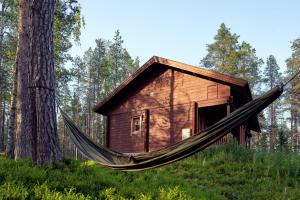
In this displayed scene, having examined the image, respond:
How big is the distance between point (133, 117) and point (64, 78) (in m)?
9.77

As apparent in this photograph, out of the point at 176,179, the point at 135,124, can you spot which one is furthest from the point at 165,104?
the point at 176,179

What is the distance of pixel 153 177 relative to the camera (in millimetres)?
7379

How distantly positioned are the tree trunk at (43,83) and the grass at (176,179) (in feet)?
1.19

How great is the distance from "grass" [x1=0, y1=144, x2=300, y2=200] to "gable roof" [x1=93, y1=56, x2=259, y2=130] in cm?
241

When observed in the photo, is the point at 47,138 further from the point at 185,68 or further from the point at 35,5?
the point at 185,68

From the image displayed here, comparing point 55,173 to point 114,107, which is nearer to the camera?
point 55,173

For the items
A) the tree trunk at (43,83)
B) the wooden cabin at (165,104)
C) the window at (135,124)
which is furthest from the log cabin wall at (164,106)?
the tree trunk at (43,83)

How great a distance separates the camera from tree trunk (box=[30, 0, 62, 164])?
575 centimetres

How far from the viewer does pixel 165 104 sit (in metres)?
14.9

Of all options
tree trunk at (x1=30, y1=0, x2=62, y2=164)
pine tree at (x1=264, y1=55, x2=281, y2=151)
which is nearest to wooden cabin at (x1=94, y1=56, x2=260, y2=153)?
tree trunk at (x1=30, y1=0, x2=62, y2=164)

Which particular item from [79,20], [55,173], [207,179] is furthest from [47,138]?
[79,20]

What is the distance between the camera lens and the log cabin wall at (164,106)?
13.4m

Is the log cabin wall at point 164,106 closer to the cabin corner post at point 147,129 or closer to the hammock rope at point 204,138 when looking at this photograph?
the cabin corner post at point 147,129

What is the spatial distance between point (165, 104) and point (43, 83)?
9.41 metres
